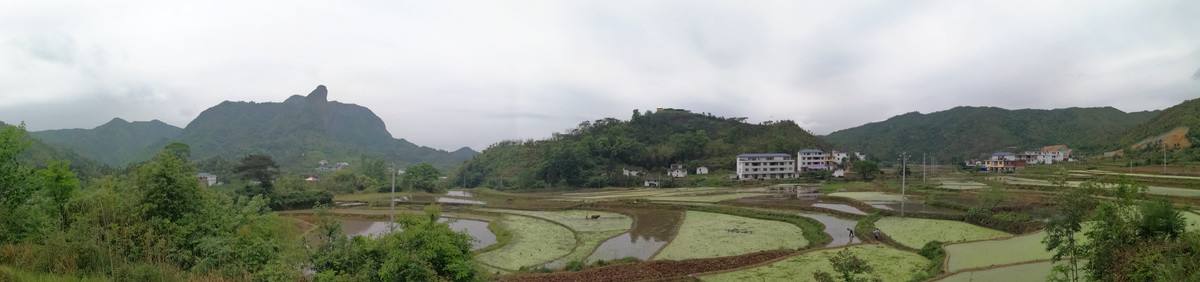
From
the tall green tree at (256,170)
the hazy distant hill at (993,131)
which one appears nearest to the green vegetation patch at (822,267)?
the tall green tree at (256,170)

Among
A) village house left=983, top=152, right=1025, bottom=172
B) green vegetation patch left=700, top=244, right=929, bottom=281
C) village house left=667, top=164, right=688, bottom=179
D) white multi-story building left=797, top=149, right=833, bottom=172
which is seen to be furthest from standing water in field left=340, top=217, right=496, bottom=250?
village house left=983, top=152, right=1025, bottom=172

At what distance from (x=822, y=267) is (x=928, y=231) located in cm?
1050

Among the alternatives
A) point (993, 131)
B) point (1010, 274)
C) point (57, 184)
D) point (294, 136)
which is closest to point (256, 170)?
point (57, 184)

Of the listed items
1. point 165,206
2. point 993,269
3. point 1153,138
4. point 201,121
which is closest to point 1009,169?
point 1153,138

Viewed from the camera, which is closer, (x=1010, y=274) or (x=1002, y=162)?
(x=1010, y=274)

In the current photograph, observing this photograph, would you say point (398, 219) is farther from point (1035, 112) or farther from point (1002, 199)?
point (1035, 112)

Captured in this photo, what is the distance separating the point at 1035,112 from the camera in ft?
365

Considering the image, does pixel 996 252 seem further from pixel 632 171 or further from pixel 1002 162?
pixel 1002 162

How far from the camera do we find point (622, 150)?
264ft

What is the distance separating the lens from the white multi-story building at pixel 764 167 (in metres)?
69.5

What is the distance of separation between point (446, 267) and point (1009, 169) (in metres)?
85.4

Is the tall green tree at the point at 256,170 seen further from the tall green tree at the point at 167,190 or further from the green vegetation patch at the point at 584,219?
the tall green tree at the point at 167,190

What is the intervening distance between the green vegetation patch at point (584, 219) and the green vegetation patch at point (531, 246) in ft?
3.64

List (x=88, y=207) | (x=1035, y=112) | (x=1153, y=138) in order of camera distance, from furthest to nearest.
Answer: (x=1035, y=112)
(x=1153, y=138)
(x=88, y=207)
